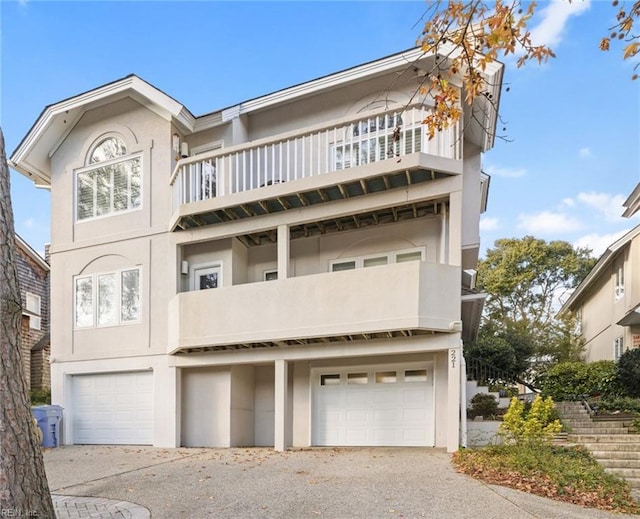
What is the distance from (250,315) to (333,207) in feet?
9.83

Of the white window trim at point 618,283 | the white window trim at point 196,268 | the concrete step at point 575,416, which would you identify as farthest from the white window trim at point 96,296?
the white window trim at point 618,283

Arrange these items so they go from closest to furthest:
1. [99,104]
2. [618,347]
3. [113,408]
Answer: [113,408] → [99,104] → [618,347]

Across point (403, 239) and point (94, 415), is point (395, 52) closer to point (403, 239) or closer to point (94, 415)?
point (403, 239)

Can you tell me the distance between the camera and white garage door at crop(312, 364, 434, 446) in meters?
10.4

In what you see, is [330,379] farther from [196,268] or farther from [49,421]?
[49,421]

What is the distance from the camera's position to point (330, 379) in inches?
449

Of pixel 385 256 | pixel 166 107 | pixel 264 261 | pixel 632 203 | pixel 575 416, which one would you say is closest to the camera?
pixel 385 256

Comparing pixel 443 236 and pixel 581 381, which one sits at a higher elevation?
pixel 443 236

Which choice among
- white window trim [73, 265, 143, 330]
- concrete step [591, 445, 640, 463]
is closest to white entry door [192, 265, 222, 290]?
white window trim [73, 265, 143, 330]

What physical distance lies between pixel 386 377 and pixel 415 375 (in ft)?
2.23

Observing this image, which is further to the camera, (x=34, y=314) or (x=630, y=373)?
(x=34, y=314)

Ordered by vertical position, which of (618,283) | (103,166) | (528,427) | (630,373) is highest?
(103,166)

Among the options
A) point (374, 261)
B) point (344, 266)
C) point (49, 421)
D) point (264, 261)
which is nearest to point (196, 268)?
point (264, 261)

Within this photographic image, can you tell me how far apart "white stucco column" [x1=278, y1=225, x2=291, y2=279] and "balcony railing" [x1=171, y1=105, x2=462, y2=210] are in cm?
113
